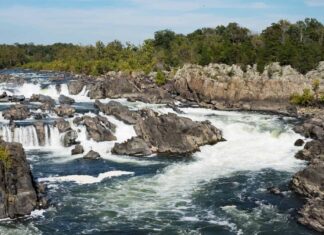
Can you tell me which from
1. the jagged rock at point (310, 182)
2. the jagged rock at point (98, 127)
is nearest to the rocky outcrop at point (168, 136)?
the jagged rock at point (98, 127)

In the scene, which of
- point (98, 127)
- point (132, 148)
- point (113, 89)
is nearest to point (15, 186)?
point (132, 148)

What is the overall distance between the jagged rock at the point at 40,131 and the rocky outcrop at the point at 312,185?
27025 mm

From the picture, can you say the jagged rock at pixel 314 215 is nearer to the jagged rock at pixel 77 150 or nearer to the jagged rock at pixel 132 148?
the jagged rock at pixel 132 148

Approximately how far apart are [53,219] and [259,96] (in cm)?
5159

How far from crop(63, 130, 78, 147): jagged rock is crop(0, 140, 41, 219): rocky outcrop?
1750 centimetres

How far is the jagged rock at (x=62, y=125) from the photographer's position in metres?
53.5

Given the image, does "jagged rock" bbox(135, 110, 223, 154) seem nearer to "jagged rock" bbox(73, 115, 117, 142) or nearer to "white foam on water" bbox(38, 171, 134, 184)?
"jagged rock" bbox(73, 115, 117, 142)

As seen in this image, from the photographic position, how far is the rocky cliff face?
2985 inches

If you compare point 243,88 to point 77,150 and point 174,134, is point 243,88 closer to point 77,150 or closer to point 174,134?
point 174,134

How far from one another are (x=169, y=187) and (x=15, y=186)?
12267mm

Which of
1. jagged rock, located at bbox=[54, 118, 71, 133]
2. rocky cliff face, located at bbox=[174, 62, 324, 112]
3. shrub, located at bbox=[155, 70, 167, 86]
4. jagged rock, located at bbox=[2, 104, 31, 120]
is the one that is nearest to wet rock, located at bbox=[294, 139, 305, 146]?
rocky cliff face, located at bbox=[174, 62, 324, 112]

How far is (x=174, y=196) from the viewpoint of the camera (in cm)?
3666

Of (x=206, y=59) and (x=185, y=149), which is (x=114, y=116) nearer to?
(x=185, y=149)

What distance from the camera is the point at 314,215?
31094 millimetres
